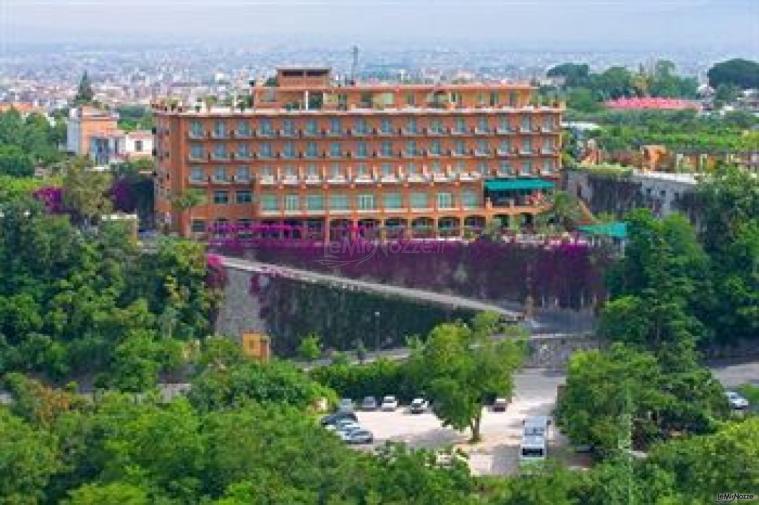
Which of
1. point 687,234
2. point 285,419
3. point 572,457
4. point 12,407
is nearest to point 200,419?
point 285,419

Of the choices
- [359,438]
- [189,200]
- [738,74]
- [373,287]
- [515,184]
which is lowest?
[359,438]

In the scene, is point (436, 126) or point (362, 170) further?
point (436, 126)

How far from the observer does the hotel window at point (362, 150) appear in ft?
128

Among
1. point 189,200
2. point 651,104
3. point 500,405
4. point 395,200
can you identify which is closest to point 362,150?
point 395,200

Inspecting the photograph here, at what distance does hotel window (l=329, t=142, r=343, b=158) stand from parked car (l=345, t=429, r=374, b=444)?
1212cm

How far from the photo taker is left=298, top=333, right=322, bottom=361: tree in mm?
33469

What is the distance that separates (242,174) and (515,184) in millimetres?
6428

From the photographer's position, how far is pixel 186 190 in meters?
37.8

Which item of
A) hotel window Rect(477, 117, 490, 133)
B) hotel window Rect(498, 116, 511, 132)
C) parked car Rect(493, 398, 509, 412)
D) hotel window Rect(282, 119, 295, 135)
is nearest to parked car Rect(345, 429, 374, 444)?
parked car Rect(493, 398, 509, 412)

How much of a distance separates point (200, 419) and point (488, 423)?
5965mm

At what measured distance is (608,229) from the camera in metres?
36.4

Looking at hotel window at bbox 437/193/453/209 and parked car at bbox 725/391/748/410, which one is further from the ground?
hotel window at bbox 437/193/453/209

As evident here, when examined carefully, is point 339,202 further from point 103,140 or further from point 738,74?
point 738,74

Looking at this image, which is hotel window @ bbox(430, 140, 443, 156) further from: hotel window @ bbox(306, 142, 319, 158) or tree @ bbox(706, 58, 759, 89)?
tree @ bbox(706, 58, 759, 89)
